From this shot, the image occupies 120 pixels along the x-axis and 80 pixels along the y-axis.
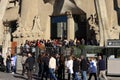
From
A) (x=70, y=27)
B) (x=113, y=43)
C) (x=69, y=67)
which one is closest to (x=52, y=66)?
(x=69, y=67)

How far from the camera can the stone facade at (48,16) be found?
42.2m

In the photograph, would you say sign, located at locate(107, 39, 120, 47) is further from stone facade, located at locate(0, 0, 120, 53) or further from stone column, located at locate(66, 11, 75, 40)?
stone column, located at locate(66, 11, 75, 40)

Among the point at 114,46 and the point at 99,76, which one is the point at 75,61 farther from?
the point at 114,46

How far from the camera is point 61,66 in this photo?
82.3ft

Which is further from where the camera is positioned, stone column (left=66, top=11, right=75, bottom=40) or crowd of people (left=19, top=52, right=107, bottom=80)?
stone column (left=66, top=11, right=75, bottom=40)

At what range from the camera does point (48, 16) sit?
47.7 meters

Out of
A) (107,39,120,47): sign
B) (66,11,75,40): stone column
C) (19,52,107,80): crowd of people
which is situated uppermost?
(66,11,75,40): stone column

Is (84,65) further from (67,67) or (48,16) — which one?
(48,16)

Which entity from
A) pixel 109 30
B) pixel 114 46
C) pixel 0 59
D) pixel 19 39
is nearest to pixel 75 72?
pixel 114 46

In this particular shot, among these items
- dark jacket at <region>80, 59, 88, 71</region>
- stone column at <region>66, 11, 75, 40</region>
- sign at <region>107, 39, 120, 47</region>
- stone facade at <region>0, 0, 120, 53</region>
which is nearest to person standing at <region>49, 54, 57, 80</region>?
dark jacket at <region>80, 59, 88, 71</region>

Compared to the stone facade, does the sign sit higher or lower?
lower

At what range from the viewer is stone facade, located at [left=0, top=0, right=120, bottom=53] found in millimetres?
42250

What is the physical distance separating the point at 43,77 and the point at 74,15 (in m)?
21.5

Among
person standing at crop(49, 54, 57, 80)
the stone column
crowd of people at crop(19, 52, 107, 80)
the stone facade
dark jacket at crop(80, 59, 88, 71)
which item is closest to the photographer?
dark jacket at crop(80, 59, 88, 71)
